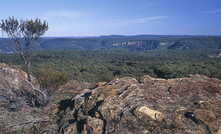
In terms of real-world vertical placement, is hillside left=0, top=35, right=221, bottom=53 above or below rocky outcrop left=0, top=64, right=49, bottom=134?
below

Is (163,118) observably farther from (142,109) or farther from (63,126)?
(63,126)

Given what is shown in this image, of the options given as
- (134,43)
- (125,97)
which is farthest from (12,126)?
(134,43)

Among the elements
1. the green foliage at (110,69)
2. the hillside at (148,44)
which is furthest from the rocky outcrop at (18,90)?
the hillside at (148,44)

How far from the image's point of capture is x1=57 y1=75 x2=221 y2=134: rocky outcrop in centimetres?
629

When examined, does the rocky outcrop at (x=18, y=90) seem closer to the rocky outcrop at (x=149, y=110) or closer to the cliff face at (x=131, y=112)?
the cliff face at (x=131, y=112)

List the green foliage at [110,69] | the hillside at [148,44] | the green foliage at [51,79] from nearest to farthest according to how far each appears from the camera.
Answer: the green foliage at [51,79] → the green foliage at [110,69] → the hillside at [148,44]

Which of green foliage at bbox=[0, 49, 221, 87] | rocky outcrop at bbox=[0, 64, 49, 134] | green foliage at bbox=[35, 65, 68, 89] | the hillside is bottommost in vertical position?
the hillside

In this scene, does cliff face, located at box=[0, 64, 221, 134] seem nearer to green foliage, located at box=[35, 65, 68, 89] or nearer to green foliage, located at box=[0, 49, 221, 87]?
green foliage, located at box=[35, 65, 68, 89]

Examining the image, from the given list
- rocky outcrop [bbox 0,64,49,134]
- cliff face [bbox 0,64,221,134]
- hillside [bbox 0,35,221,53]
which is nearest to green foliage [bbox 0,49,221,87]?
rocky outcrop [bbox 0,64,49,134]

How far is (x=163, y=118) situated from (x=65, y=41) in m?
195

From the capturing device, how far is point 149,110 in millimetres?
6852

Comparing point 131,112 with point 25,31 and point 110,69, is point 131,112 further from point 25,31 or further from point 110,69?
point 110,69

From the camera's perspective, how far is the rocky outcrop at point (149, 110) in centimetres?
629

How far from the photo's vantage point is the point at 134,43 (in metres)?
192
